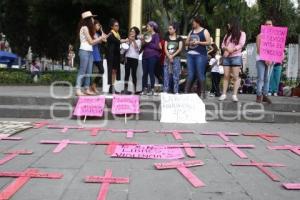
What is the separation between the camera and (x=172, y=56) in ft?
36.9

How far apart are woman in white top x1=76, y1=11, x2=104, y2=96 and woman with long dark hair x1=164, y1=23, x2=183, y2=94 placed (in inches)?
61.3

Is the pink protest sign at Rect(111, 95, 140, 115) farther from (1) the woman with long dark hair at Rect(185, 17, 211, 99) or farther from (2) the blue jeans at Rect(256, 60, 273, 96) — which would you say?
(2) the blue jeans at Rect(256, 60, 273, 96)

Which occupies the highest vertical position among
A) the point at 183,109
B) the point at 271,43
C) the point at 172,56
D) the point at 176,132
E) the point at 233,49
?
the point at 271,43

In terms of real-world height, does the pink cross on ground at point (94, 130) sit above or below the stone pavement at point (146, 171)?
above

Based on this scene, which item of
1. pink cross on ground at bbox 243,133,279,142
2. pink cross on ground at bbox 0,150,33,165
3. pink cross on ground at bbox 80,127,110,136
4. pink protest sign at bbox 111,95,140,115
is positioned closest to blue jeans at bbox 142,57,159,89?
pink protest sign at bbox 111,95,140,115

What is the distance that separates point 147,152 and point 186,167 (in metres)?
0.88

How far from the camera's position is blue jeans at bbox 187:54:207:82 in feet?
35.8

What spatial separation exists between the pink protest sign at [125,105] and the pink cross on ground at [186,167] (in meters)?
3.90

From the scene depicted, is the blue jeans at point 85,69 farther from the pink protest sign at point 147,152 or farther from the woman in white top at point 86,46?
the pink protest sign at point 147,152

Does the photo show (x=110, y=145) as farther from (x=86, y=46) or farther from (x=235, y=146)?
(x=86, y=46)

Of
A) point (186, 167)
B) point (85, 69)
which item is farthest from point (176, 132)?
point (85, 69)

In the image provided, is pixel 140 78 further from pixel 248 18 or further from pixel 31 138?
pixel 248 18

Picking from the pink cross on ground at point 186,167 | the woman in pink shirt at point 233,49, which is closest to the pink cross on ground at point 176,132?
the pink cross on ground at point 186,167

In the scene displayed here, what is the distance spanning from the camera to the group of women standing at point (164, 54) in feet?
35.2
